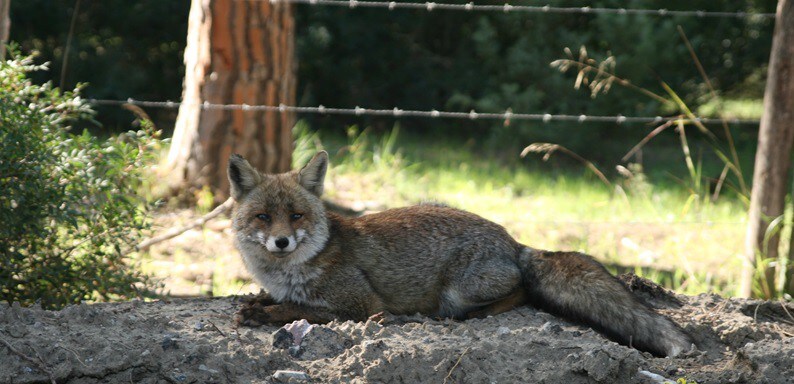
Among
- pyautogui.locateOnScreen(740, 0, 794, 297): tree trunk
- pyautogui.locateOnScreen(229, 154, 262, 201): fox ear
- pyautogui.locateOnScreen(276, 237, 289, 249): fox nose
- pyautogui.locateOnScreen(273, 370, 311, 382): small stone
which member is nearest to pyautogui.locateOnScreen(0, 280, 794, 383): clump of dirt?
pyautogui.locateOnScreen(273, 370, 311, 382): small stone

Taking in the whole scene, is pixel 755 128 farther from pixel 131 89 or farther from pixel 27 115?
pixel 27 115

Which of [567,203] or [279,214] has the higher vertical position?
[279,214]

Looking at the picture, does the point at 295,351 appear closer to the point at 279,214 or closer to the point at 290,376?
the point at 290,376

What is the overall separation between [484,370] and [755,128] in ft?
38.2

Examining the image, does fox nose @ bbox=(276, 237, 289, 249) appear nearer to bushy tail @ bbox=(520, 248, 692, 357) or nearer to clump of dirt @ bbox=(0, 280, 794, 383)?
clump of dirt @ bbox=(0, 280, 794, 383)

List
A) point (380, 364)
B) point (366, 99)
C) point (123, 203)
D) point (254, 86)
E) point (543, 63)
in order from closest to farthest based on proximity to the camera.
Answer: point (380, 364) < point (123, 203) < point (254, 86) < point (543, 63) < point (366, 99)

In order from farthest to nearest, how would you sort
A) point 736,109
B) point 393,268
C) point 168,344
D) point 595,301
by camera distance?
1. point 736,109
2. point 393,268
3. point 595,301
4. point 168,344

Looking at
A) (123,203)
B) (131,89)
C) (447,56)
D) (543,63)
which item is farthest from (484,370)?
(447,56)

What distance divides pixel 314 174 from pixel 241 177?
441mm

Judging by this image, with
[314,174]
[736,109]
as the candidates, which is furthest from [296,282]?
[736,109]

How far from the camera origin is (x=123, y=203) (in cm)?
534

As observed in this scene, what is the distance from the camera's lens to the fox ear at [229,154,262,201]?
17.1 feet

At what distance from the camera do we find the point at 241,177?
5.25 m

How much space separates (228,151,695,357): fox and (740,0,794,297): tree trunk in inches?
69.0
